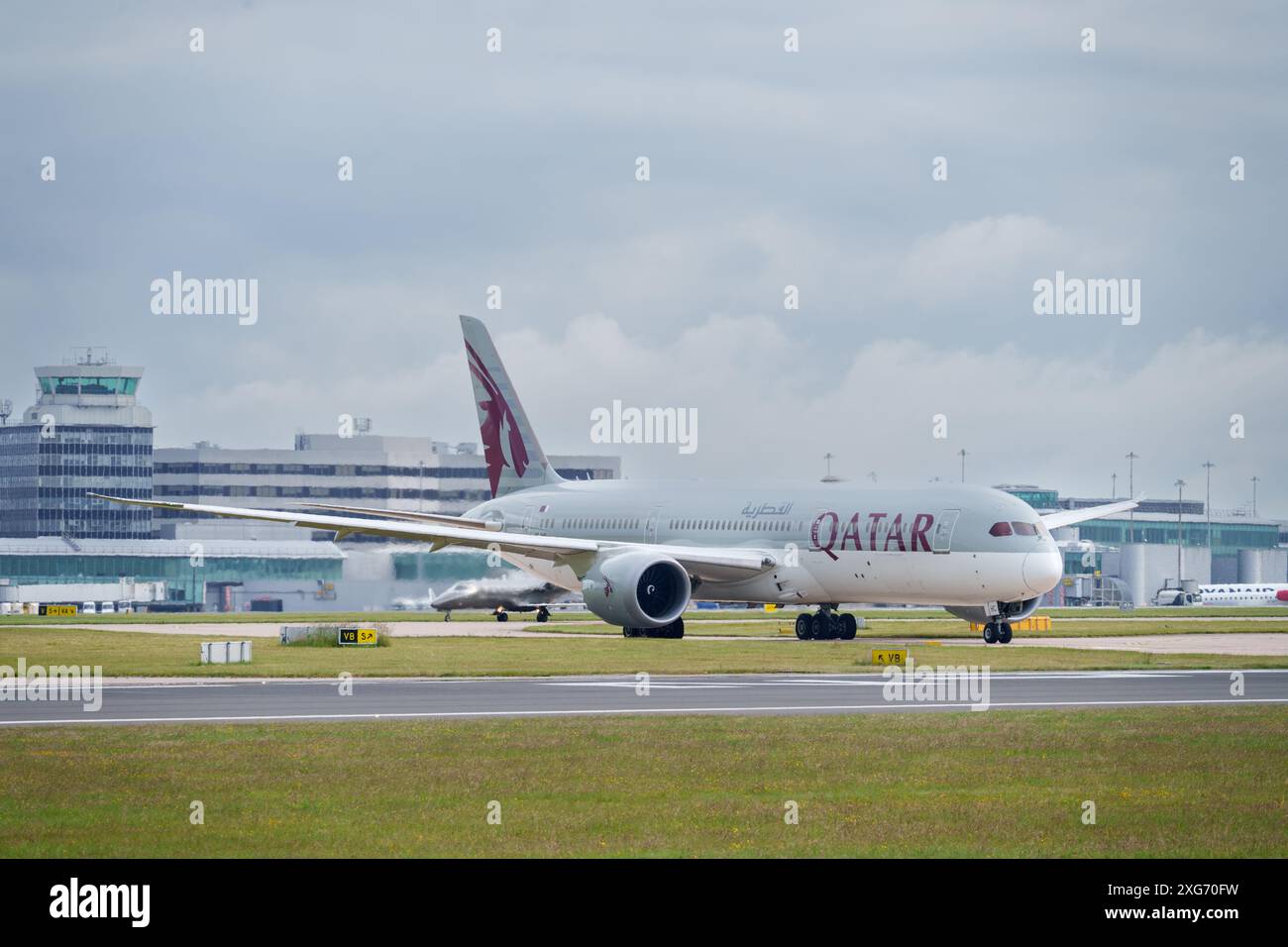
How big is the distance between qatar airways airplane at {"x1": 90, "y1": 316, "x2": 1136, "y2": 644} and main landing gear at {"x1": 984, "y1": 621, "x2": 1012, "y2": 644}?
42mm

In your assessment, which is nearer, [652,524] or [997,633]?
[997,633]

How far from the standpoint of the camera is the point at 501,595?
291 ft

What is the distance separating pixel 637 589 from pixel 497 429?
1904cm

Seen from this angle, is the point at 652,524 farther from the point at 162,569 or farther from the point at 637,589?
the point at 162,569

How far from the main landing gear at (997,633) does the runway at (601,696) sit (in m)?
13.9

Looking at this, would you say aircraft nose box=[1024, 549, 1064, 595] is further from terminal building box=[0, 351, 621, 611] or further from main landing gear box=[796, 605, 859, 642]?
terminal building box=[0, 351, 621, 611]

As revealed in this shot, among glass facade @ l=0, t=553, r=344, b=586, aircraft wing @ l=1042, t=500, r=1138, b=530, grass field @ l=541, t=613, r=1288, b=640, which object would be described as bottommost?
grass field @ l=541, t=613, r=1288, b=640

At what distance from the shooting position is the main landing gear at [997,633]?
193 ft

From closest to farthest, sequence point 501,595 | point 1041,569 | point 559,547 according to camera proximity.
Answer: point 1041,569 → point 559,547 → point 501,595

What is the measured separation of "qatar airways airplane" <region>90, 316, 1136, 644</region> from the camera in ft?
188

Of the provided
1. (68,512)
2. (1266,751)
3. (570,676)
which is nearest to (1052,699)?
(1266,751)

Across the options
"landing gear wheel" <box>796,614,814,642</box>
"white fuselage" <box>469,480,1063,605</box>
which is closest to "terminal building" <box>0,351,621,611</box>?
"white fuselage" <box>469,480,1063,605</box>

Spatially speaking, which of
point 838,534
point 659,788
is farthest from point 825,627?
point 659,788
